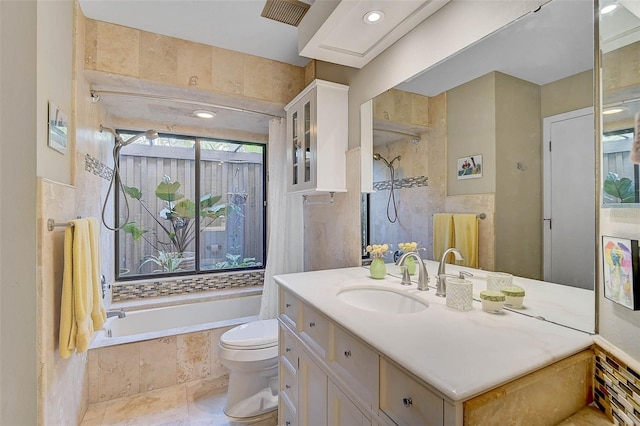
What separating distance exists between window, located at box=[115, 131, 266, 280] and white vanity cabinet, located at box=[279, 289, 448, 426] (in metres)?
2.00

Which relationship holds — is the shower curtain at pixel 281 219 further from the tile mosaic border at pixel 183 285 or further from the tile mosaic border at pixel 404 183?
the tile mosaic border at pixel 404 183

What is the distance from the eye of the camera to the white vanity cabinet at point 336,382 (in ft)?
2.50

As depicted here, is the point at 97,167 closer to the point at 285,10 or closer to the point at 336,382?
the point at 285,10

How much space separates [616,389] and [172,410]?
2277 millimetres

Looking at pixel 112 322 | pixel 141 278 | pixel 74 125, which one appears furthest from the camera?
pixel 141 278

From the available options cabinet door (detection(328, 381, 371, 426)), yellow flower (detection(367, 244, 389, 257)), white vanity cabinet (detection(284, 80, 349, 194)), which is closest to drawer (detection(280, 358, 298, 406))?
cabinet door (detection(328, 381, 371, 426))

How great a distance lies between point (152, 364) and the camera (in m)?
2.09

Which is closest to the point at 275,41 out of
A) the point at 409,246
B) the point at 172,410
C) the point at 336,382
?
the point at 409,246

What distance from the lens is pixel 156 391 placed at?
210cm

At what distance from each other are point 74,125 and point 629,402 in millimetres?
2601

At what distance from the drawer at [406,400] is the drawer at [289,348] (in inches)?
26.5

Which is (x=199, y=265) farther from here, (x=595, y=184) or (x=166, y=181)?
(x=595, y=184)

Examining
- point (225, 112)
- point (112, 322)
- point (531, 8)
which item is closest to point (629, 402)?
point (531, 8)

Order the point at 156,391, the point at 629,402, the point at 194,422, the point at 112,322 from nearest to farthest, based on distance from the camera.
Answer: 1. the point at 629,402
2. the point at 194,422
3. the point at 156,391
4. the point at 112,322
